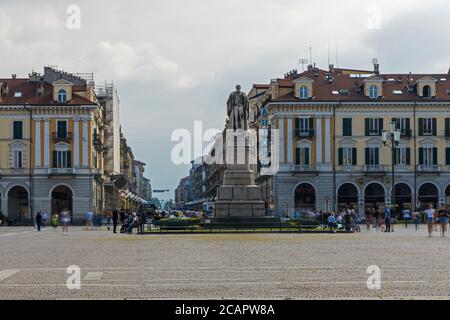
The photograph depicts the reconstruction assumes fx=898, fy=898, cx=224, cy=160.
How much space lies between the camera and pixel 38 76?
101 m

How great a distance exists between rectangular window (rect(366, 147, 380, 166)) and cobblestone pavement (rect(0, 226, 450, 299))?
61797 mm

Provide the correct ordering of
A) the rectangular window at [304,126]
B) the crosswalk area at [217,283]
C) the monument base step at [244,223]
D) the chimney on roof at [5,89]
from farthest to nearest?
the chimney on roof at [5,89] → the rectangular window at [304,126] → the monument base step at [244,223] → the crosswalk area at [217,283]

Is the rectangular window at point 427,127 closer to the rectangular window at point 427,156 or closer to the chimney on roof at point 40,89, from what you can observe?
the rectangular window at point 427,156

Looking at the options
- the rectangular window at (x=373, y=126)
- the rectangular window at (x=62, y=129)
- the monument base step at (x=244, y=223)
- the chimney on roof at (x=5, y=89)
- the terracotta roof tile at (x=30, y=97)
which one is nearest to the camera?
the monument base step at (x=244, y=223)

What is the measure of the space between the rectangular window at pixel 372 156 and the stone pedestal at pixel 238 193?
41060mm

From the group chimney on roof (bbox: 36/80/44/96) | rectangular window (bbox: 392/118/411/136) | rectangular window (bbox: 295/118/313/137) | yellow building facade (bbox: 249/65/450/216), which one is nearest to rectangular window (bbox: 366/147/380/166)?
yellow building facade (bbox: 249/65/450/216)

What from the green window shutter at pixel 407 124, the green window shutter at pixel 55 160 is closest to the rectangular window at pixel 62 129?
the green window shutter at pixel 55 160

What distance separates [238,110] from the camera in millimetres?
56219

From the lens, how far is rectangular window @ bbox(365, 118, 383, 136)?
311 feet

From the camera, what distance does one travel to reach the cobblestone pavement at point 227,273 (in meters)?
17.0

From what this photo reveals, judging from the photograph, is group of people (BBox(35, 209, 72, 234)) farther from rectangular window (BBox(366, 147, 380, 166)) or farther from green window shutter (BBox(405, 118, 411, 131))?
green window shutter (BBox(405, 118, 411, 131))

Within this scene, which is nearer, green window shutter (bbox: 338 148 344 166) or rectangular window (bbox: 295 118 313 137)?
rectangular window (bbox: 295 118 313 137)
